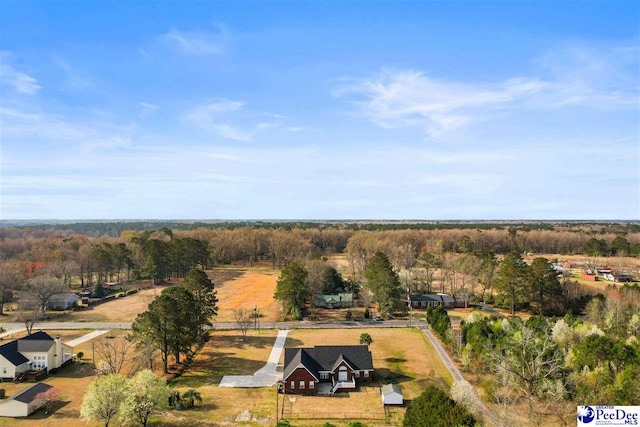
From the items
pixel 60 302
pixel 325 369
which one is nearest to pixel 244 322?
pixel 325 369

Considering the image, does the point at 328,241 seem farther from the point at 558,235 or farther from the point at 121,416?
the point at 121,416

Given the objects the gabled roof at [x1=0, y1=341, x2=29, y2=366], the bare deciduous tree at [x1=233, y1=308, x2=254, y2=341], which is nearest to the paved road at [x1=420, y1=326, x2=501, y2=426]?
the bare deciduous tree at [x1=233, y1=308, x2=254, y2=341]

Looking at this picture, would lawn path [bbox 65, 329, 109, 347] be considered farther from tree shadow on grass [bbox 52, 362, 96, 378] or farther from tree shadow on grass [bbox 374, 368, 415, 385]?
tree shadow on grass [bbox 374, 368, 415, 385]

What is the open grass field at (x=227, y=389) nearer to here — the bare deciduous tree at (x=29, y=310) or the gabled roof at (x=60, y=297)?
the bare deciduous tree at (x=29, y=310)

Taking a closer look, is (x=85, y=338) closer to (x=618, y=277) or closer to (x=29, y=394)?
(x=29, y=394)

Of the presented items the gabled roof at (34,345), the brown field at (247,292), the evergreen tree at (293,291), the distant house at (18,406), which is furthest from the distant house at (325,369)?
the gabled roof at (34,345)
